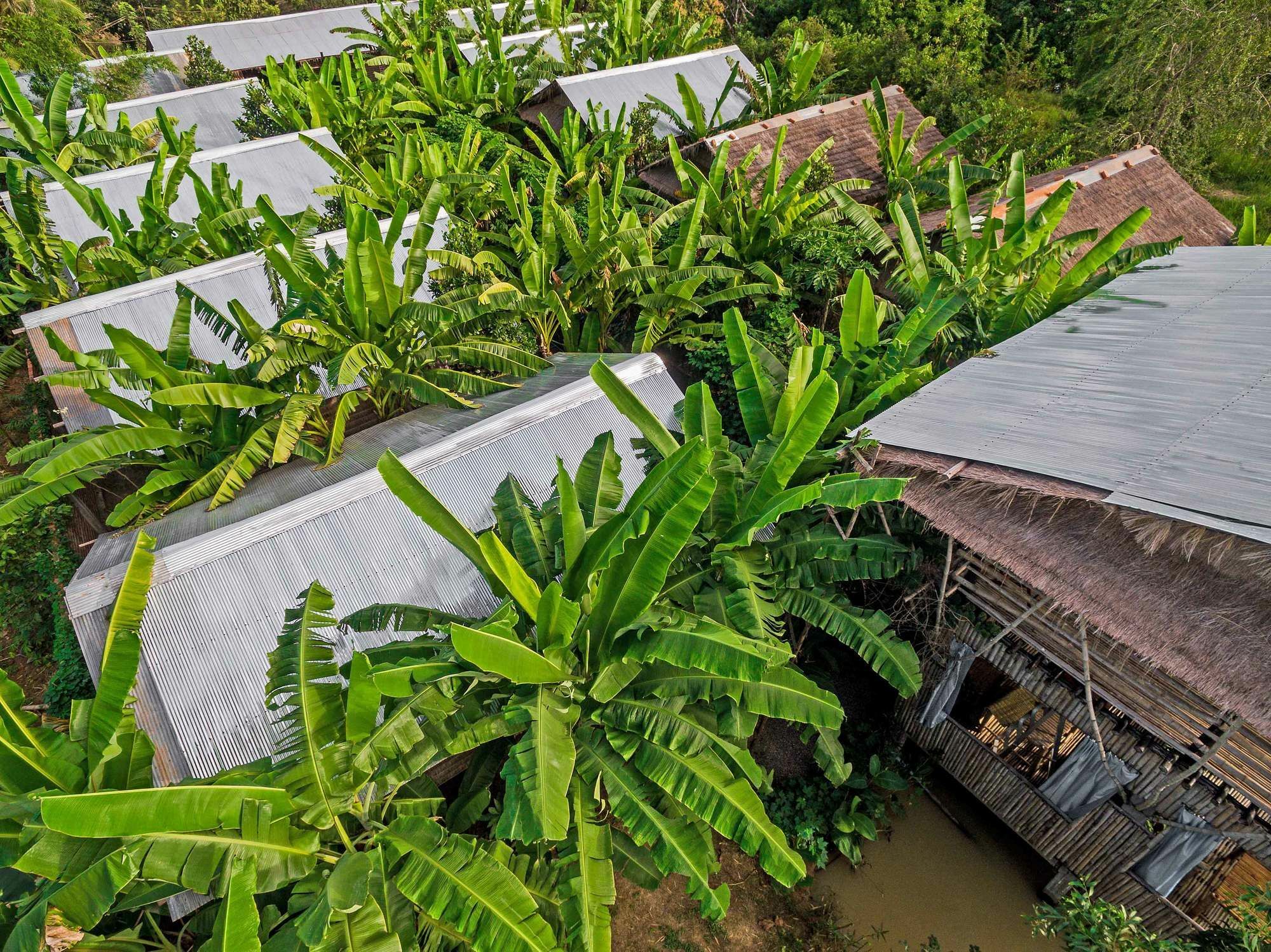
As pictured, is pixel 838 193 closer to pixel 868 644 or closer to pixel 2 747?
pixel 868 644

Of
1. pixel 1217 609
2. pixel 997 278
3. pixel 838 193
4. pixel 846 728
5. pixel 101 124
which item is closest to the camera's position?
pixel 1217 609

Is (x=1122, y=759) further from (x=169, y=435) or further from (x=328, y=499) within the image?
(x=169, y=435)

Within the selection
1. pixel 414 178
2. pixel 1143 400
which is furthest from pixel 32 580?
pixel 1143 400

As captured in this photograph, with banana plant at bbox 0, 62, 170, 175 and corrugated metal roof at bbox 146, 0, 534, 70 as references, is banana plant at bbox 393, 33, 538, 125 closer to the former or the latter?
banana plant at bbox 0, 62, 170, 175

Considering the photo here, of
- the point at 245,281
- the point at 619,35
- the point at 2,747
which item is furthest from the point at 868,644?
the point at 619,35

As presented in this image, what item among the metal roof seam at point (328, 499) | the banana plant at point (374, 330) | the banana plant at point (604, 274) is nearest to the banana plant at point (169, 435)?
the banana plant at point (374, 330)

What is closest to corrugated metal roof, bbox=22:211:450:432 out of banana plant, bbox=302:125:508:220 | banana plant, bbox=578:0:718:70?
banana plant, bbox=302:125:508:220

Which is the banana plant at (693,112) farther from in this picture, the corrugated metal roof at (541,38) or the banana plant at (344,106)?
Result: the banana plant at (344,106)
